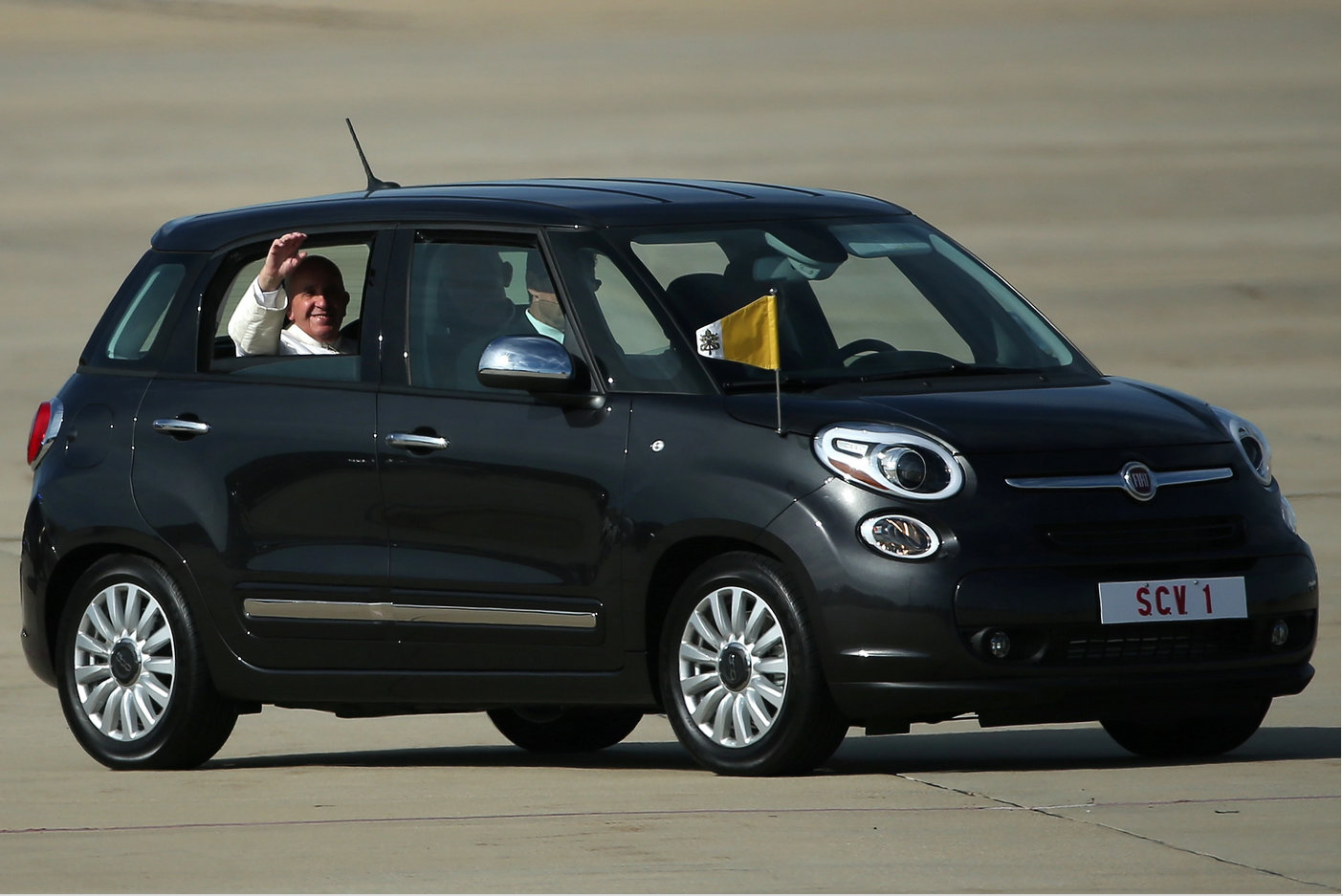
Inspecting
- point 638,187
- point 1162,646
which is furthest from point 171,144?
point 1162,646

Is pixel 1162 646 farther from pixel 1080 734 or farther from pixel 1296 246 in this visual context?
pixel 1296 246

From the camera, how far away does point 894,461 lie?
8.47m

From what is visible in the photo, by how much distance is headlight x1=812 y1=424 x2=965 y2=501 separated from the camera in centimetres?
848

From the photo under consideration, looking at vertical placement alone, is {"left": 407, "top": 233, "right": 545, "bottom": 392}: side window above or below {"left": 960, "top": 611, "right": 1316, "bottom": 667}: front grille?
above

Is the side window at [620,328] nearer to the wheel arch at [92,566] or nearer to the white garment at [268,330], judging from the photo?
the white garment at [268,330]

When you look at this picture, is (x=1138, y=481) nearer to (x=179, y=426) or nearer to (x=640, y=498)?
(x=640, y=498)

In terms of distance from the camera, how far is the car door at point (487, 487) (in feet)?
29.7

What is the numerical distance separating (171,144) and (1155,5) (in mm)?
11210

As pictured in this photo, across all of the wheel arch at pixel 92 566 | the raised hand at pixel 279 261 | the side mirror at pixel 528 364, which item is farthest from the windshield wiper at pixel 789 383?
the wheel arch at pixel 92 566

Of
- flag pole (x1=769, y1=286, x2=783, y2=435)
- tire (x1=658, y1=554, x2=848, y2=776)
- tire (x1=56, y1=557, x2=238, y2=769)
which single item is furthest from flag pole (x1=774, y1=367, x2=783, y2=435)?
tire (x1=56, y1=557, x2=238, y2=769)

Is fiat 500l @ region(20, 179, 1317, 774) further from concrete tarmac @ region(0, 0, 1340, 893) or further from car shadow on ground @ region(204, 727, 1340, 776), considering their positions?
concrete tarmac @ region(0, 0, 1340, 893)

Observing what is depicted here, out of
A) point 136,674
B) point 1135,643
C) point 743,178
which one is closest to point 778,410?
point 1135,643

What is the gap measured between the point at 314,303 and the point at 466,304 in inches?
28.6

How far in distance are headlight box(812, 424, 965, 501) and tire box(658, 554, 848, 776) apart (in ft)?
1.23
